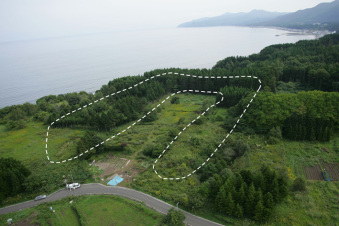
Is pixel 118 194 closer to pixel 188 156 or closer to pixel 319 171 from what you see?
pixel 188 156

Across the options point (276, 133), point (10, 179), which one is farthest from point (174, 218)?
point (276, 133)

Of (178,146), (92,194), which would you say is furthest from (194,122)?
(92,194)

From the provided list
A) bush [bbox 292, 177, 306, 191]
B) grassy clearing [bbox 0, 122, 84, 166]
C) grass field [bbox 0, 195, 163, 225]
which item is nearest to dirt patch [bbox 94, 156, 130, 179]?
grass field [bbox 0, 195, 163, 225]

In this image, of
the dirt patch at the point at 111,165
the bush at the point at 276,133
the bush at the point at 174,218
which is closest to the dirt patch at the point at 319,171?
the bush at the point at 276,133

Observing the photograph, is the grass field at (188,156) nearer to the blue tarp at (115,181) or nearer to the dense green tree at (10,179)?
the blue tarp at (115,181)

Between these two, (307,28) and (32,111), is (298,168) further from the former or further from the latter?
(307,28)

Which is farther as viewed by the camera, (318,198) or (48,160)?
(48,160)
